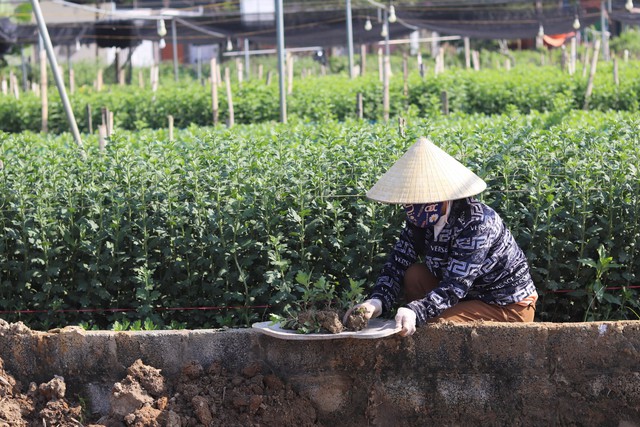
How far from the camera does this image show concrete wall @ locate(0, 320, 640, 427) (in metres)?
5.10

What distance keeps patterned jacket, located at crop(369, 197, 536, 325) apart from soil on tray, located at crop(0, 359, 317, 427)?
744mm

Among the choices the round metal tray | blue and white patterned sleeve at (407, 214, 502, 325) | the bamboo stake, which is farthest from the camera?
Answer: the bamboo stake

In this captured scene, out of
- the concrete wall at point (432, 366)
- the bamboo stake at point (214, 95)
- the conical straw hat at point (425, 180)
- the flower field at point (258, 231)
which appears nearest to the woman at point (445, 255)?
the conical straw hat at point (425, 180)

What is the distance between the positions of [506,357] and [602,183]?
1.33 metres

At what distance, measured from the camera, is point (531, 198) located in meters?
5.66

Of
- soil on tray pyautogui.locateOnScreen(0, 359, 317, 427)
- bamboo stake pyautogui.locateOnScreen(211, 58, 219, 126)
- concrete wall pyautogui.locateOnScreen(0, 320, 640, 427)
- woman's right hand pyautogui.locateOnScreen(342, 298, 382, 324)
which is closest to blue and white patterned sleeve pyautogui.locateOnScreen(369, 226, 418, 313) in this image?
woman's right hand pyautogui.locateOnScreen(342, 298, 382, 324)

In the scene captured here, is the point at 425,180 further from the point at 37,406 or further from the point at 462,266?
the point at 37,406

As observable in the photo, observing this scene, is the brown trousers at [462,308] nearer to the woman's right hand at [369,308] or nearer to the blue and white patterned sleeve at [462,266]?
the blue and white patterned sleeve at [462,266]

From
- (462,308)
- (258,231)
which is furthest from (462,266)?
(258,231)

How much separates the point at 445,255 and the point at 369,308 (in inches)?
20.0

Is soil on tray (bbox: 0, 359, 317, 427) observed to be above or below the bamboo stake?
below

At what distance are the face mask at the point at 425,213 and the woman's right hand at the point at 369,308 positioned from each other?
47 cm

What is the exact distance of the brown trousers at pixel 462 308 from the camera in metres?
5.23

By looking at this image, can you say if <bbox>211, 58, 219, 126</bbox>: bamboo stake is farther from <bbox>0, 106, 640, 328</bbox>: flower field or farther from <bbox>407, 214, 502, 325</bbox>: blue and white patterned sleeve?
<bbox>407, 214, 502, 325</bbox>: blue and white patterned sleeve
